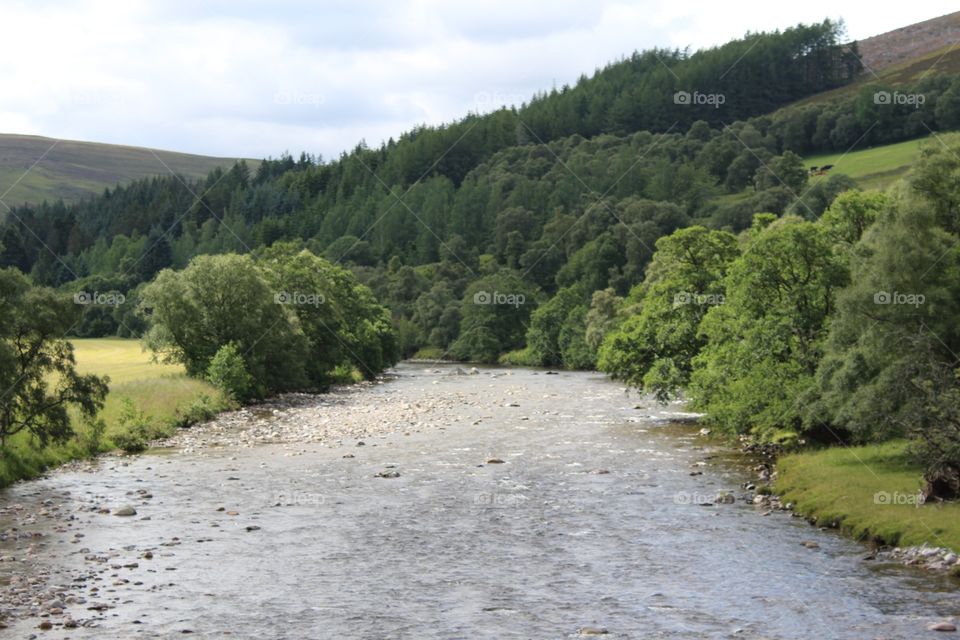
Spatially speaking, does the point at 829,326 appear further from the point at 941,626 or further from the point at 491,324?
the point at 491,324

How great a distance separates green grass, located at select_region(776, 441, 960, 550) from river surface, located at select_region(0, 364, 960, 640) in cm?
125

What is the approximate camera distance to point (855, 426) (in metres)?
37.4

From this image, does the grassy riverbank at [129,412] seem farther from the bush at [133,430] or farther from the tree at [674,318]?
the tree at [674,318]

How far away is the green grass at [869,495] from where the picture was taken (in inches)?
1227

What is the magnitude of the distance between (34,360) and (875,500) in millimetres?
35592

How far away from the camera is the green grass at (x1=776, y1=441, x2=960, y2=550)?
102 feet

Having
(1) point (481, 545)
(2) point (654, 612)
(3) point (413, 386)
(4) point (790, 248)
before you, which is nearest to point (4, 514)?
(1) point (481, 545)

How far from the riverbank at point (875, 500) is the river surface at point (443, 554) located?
3.61ft

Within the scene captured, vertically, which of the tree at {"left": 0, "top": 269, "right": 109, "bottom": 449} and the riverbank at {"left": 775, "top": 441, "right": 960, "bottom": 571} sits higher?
the tree at {"left": 0, "top": 269, "right": 109, "bottom": 449}

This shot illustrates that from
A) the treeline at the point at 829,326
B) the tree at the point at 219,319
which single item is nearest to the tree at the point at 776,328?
the treeline at the point at 829,326

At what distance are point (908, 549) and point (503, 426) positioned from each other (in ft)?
119

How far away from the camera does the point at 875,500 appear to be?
115 ft

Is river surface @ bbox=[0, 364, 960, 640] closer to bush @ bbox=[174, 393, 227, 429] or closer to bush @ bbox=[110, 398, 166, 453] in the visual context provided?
bush @ bbox=[110, 398, 166, 453]

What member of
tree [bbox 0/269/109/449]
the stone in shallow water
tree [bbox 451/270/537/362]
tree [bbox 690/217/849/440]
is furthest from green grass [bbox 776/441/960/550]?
tree [bbox 451/270/537/362]
